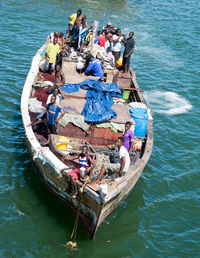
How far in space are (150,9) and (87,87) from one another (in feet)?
77.2

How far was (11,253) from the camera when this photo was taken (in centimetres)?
902

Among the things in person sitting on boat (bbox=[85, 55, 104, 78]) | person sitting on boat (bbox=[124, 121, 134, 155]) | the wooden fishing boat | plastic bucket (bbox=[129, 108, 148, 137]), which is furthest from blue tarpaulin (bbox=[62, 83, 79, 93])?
person sitting on boat (bbox=[124, 121, 134, 155])

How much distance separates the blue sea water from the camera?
379 inches

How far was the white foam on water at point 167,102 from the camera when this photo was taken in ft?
57.1

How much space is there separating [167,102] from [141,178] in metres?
6.88

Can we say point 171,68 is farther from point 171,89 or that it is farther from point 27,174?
point 27,174

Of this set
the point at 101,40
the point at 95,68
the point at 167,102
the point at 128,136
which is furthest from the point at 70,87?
the point at 167,102

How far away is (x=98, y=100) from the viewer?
11.0 m

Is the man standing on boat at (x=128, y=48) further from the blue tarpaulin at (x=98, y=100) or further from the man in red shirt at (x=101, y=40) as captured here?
the blue tarpaulin at (x=98, y=100)

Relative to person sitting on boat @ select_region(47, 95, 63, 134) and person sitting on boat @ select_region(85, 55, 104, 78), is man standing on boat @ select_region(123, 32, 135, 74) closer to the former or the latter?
person sitting on boat @ select_region(85, 55, 104, 78)

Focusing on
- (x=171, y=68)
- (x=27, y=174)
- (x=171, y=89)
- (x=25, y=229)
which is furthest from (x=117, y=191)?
(x=171, y=68)

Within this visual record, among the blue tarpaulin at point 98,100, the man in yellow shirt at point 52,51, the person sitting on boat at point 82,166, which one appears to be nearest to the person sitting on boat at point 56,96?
the blue tarpaulin at point 98,100

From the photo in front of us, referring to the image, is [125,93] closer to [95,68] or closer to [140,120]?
[95,68]

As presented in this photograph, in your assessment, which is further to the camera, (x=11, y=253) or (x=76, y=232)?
(x=76, y=232)
